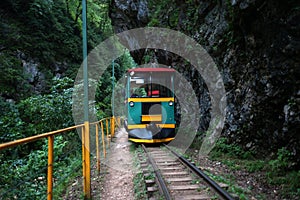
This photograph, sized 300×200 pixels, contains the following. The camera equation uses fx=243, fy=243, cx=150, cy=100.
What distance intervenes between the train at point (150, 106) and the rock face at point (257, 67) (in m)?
1.60

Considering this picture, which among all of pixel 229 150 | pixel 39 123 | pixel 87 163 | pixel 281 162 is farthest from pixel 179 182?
pixel 39 123

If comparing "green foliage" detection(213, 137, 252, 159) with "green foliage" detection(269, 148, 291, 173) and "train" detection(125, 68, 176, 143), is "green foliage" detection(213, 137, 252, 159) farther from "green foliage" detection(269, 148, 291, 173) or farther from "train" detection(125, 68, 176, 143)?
"train" detection(125, 68, 176, 143)

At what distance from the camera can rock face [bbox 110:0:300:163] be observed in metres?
5.72

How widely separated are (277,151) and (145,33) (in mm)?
14511

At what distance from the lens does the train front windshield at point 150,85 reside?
995cm

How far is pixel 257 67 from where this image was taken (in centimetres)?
707

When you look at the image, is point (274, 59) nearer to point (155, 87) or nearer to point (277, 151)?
point (277, 151)

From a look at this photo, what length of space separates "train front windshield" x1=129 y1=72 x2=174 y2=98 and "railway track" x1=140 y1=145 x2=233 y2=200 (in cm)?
358

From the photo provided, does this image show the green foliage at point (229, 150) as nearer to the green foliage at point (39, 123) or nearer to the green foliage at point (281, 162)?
the green foliage at point (281, 162)

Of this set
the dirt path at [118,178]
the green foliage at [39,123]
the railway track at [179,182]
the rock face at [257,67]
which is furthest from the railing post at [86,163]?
the rock face at [257,67]

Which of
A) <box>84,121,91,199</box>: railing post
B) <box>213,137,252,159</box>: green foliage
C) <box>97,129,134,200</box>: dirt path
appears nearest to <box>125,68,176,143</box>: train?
<box>97,129,134,200</box>: dirt path

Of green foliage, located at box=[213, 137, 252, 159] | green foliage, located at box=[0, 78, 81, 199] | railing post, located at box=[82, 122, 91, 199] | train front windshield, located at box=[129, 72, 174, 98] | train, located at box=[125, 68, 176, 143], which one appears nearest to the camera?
railing post, located at box=[82, 122, 91, 199]

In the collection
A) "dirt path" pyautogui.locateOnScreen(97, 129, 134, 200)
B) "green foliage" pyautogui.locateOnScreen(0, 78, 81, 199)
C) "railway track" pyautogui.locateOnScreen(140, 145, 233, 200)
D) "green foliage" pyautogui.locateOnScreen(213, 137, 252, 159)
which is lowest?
"dirt path" pyautogui.locateOnScreen(97, 129, 134, 200)

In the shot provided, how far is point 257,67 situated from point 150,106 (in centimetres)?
434
